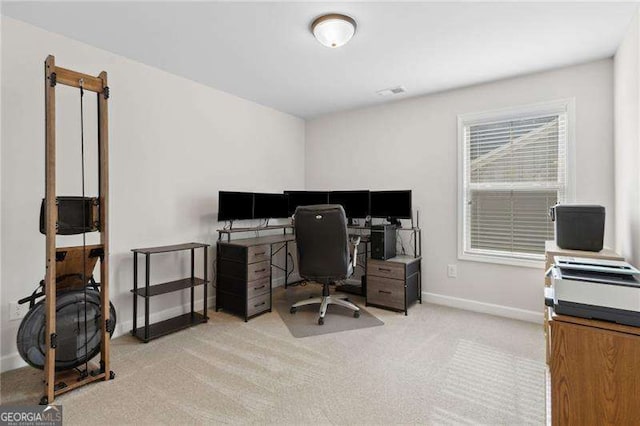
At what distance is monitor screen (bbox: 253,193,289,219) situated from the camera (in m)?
3.72

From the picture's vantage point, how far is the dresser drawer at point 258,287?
3154 millimetres

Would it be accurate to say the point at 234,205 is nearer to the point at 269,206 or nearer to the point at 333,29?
the point at 269,206

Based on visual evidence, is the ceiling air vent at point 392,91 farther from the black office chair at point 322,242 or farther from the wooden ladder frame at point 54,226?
the wooden ladder frame at point 54,226

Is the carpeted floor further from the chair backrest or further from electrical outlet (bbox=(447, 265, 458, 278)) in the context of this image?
electrical outlet (bbox=(447, 265, 458, 278))

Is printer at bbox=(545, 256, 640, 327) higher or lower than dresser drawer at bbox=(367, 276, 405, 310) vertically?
higher

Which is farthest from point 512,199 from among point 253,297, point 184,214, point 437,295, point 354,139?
point 184,214

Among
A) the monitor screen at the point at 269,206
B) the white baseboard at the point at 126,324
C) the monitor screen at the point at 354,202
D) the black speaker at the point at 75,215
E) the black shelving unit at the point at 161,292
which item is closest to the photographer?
the black speaker at the point at 75,215

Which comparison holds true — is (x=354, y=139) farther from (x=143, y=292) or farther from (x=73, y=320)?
(x=73, y=320)

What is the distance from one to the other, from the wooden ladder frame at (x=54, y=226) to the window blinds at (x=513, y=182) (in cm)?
342

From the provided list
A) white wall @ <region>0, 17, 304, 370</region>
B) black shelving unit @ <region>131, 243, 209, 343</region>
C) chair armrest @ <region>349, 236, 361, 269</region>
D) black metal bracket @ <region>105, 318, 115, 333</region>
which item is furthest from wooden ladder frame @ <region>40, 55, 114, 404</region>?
chair armrest @ <region>349, 236, 361, 269</region>

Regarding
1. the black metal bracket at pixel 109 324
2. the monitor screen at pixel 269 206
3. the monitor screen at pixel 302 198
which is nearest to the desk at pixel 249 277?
the monitor screen at pixel 269 206

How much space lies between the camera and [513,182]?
3.25m

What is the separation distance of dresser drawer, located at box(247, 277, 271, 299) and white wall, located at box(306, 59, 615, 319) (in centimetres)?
185

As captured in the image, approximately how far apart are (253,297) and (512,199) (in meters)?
2.90
